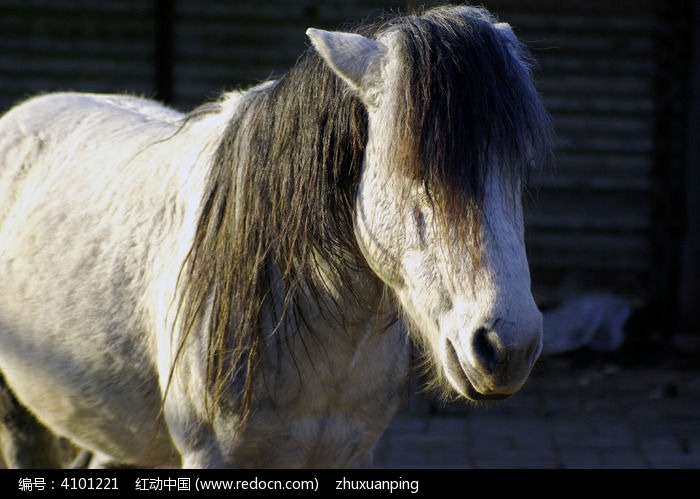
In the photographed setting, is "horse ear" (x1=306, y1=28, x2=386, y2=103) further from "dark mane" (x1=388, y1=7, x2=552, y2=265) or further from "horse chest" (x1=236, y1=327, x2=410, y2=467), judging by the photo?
"horse chest" (x1=236, y1=327, x2=410, y2=467)

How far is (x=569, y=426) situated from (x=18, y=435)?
325 centimetres

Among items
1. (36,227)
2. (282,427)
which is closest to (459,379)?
(282,427)

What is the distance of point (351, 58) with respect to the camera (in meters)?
2.02

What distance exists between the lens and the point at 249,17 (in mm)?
6980

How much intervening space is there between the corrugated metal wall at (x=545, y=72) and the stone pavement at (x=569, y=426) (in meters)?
0.99

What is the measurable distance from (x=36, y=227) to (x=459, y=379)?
164 cm

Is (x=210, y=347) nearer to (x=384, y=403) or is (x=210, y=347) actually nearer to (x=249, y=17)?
(x=384, y=403)

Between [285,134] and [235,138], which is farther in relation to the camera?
[235,138]

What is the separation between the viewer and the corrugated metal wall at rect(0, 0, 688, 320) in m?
6.95

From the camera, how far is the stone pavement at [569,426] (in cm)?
473

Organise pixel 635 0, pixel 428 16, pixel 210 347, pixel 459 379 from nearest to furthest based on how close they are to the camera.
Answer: pixel 459 379
pixel 428 16
pixel 210 347
pixel 635 0

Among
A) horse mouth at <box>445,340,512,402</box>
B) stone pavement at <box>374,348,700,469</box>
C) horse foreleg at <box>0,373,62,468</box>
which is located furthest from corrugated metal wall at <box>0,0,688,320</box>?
horse mouth at <box>445,340,512,402</box>
